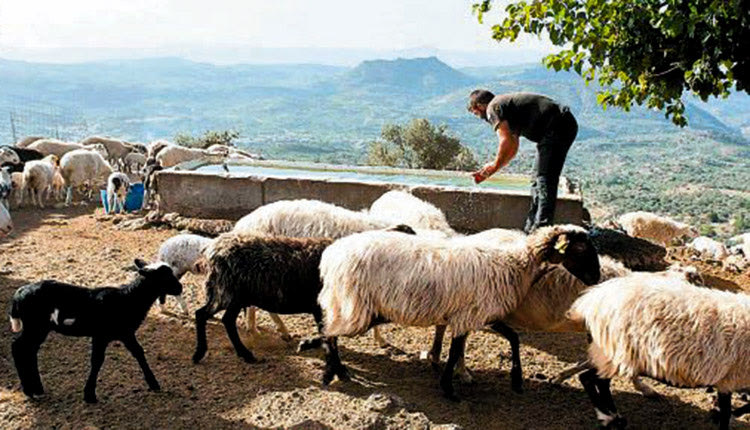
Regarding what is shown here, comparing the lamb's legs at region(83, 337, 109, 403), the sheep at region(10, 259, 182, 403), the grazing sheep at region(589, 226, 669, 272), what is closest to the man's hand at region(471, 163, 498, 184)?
the grazing sheep at region(589, 226, 669, 272)

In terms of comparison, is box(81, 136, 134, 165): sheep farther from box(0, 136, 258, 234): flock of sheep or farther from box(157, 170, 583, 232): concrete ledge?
box(157, 170, 583, 232): concrete ledge

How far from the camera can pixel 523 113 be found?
7.06 metres

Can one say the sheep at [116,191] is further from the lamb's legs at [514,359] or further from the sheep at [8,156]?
the lamb's legs at [514,359]

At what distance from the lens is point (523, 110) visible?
23.1 feet

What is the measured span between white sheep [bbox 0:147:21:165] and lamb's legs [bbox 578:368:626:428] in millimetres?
15535

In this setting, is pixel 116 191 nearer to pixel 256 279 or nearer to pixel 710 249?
pixel 256 279

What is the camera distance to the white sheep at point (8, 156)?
54.0ft

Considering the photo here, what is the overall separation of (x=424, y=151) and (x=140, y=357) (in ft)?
99.2

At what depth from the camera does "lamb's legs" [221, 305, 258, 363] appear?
6035mm

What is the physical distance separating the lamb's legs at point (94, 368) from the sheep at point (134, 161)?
17812 millimetres

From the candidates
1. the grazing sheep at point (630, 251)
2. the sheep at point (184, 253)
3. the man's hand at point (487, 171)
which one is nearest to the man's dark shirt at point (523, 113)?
the man's hand at point (487, 171)

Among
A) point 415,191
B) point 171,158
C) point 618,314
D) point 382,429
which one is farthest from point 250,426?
point 171,158

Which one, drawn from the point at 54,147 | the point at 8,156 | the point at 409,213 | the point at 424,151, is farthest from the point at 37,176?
the point at 424,151

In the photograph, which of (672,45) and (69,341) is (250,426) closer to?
(69,341)
